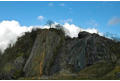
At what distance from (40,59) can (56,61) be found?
17.1ft

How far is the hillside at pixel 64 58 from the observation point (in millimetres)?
54438

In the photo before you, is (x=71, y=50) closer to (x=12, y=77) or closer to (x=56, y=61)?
(x=56, y=61)

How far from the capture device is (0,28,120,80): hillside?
5444 cm

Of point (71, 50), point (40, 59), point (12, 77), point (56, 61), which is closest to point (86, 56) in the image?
point (71, 50)

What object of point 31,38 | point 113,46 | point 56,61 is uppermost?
point 31,38

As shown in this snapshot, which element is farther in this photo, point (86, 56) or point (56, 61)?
point (56, 61)

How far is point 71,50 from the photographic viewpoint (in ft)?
210

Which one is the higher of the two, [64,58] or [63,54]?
[63,54]

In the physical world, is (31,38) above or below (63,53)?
above

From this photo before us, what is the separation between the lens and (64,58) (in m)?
63.7

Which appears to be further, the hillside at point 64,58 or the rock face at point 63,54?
the rock face at point 63,54

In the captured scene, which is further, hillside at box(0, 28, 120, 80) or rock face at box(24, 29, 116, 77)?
rock face at box(24, 29, 116, 77)

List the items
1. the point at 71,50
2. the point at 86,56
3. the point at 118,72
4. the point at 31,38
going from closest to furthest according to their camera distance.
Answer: the point at 118,72
the point at 86,56
the point at 71,50
the point at 31,38

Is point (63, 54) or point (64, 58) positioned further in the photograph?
point (63, 54)
